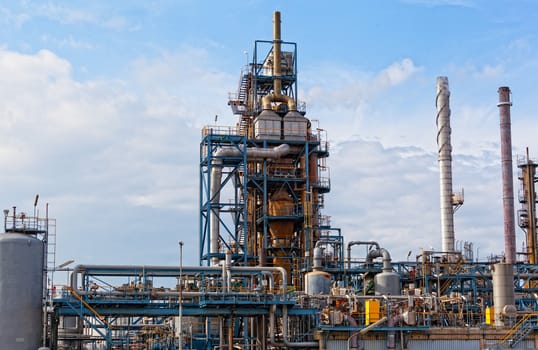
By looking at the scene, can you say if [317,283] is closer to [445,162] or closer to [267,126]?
[267,126]

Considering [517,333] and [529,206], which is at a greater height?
[529,206]

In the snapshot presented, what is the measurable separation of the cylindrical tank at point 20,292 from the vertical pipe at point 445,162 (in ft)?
138

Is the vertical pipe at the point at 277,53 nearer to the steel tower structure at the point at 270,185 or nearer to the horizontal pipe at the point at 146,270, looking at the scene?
the steel tower structure at the point at 270,185

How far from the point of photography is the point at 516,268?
73.6m

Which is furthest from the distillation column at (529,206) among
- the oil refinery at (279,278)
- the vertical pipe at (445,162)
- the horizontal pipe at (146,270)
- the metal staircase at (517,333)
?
the horizontal pipe at (146,270)

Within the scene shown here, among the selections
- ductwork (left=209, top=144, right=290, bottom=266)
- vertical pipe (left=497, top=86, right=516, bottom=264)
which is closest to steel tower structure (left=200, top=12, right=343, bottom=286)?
ductwork (left=209, top=144, right=290, bottom=266)

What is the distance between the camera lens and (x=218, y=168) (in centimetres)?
7281

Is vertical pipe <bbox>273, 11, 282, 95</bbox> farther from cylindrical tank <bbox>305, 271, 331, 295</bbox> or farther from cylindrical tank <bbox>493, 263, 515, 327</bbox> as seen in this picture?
cylindrical tank <bbox>493, 263, 515, 327</bbox>

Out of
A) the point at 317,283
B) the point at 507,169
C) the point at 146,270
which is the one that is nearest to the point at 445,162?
the point at 507,169

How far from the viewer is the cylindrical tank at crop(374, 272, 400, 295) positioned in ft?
210

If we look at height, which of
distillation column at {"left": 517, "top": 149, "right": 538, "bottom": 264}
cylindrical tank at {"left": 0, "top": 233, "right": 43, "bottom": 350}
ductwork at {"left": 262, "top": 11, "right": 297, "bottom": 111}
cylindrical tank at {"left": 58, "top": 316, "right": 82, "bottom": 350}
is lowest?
cylindrical tank at {"left": 58, "top": 316, "right": 82, "bottom": 350}

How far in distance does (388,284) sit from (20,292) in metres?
28.7

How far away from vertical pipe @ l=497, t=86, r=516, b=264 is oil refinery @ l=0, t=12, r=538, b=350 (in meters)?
0.12

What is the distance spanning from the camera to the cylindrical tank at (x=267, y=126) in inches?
2918
